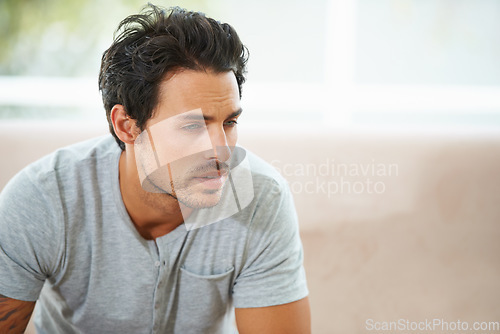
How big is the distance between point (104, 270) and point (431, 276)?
90 cm

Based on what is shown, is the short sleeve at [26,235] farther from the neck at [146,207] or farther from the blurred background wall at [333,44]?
the blurred background wall at [333,44]

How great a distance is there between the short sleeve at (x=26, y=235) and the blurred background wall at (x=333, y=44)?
4.03 ft

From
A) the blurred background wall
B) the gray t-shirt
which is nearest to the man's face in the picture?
the gray t-shirt

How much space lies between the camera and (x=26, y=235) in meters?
0.94

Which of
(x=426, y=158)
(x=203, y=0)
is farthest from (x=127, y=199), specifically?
(x=203, y=0)

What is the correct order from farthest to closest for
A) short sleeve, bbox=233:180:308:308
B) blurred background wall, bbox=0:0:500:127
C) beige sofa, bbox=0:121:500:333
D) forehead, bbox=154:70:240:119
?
blurred background wall, bbox=0:0:500:127 < beige sofa, bbox=0:121:500:333 < short sleeve, bbox=233:180:308:308 < forehead, bbox=154:70:240:119

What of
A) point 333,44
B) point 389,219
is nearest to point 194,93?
point 389,219

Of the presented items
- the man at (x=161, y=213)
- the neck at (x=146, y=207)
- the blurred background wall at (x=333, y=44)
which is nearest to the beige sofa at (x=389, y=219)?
the man at (x=161, y=213)

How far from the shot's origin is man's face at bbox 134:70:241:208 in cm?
91

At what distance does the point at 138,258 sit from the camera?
3.33 feet

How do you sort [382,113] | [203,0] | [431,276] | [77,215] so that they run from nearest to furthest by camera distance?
[77,215] < [431,276] < [203,0] < [382,113]

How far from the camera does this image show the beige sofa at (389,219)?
139 centimetres

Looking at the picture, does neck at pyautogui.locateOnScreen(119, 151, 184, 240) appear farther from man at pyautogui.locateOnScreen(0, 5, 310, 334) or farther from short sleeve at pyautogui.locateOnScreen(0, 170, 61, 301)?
short sleeve at pyautogui.locateOnScreen(0, 170, 61, 301)

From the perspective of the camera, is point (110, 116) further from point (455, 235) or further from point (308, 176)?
point (455, 235)
